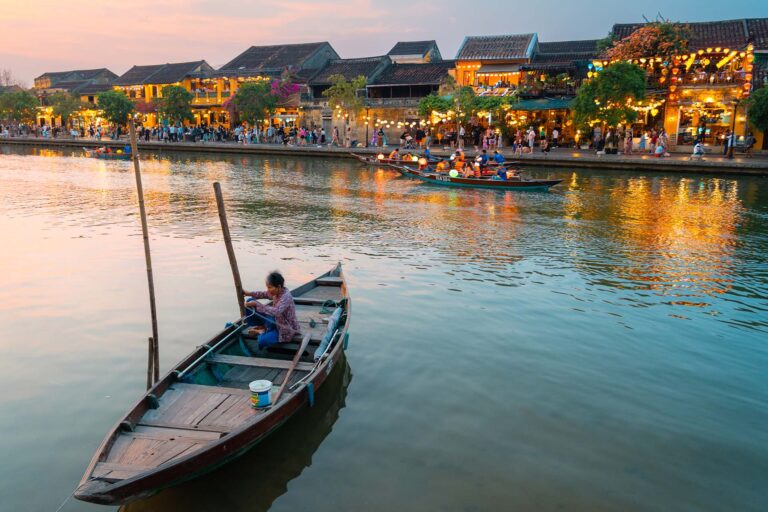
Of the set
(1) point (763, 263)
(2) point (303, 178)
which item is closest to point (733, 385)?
(1) point (763, 263)

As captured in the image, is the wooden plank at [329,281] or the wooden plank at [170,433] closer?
the wooden plank at [170,433]

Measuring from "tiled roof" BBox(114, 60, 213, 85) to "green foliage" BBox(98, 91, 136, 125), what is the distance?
714cm

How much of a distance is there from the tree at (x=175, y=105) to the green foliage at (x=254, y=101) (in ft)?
20.5

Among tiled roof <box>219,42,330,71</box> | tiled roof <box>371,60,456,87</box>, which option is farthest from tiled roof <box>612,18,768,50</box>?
tiled roof <box>219,42,330,71</box>

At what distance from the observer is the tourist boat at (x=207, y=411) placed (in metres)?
4.21

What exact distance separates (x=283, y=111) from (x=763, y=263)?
1540 inches

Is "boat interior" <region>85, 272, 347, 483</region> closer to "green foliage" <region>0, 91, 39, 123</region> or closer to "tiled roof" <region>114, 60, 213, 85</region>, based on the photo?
"tiled roof" <region>114, 60, 213, 85</region>

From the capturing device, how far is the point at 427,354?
778 centimetres

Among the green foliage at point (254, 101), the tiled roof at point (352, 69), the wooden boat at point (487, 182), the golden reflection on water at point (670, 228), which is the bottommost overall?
the golden reflection on water at point (670, 228)

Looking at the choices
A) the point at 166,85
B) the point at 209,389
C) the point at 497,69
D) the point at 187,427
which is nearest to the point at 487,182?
the point at 209,389

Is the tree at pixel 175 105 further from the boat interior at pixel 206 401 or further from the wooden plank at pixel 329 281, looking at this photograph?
the boat interior at pixel 206 401

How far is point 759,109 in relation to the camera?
2617 cm

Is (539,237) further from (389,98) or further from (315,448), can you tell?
(389,98)

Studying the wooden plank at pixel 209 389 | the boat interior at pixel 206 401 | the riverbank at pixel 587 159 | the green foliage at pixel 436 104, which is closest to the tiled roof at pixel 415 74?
the green foliage at pixel 436 104
